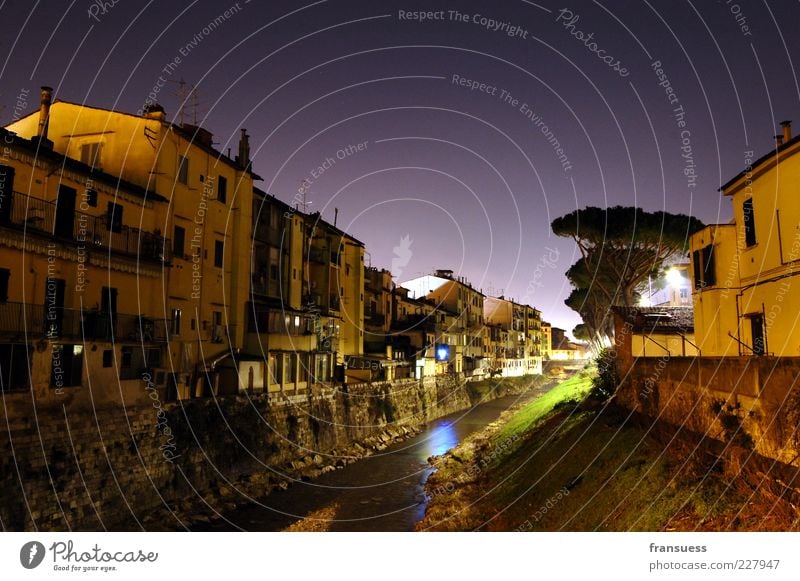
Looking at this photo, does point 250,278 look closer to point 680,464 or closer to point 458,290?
point 680,464

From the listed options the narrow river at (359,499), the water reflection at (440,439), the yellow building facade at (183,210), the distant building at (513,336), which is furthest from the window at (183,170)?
the distant building at (513,336)

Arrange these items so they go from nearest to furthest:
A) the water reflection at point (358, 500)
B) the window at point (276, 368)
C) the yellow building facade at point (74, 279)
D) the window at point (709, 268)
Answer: the yellow building facade at point (74, 279) → the window at point (709, 268) → the water reflection at point (358, 500) → the window at point (276, 368)

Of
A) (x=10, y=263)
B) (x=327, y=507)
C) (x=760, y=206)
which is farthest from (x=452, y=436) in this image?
(x=10, y=263)

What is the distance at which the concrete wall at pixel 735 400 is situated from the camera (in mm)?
8211

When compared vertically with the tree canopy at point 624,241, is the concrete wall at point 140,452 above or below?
below

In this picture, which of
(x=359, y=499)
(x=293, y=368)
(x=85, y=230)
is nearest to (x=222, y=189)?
(x=85, y=230)

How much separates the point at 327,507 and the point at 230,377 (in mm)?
7937

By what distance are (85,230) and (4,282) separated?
3.38 m

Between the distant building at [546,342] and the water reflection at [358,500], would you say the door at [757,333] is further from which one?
the distant building at [546,342]

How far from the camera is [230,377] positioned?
2414cm

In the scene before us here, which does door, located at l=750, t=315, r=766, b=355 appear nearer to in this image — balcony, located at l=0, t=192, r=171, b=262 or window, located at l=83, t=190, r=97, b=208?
balcony, located at l=0, t=192, r=171, b=262

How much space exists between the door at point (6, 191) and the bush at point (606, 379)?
21369mm

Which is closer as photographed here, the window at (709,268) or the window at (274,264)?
the window at (709,268)

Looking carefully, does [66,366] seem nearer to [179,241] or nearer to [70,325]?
[70,325]
